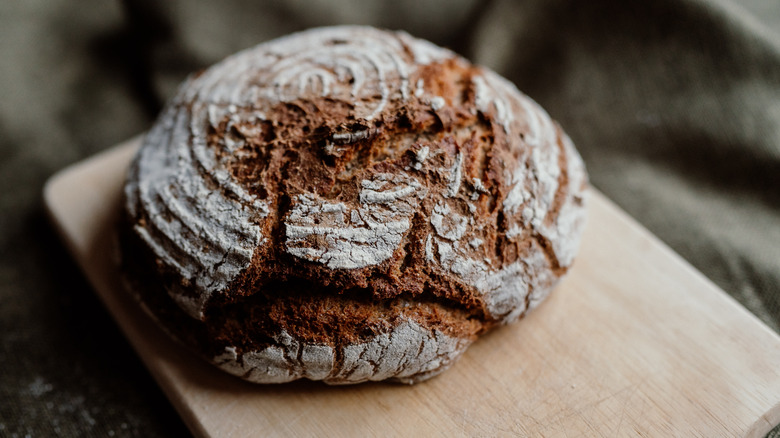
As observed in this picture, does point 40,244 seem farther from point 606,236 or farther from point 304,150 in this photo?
point 606,236

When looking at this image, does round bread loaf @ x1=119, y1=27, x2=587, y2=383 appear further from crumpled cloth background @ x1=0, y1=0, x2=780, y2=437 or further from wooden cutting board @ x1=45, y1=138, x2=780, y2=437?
crumpled cloth background @ x1=0, y1=0, x2=780, y2=437

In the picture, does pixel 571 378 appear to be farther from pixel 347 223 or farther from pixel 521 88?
pixel 521 88

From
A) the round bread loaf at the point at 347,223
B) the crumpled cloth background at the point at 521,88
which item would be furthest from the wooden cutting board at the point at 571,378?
the crumpled cloth background at the point at 521,88

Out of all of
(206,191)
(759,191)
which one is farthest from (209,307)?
(759,191)

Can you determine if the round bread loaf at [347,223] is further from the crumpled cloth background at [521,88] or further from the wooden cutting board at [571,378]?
the crumpled cloth background at [521,88]

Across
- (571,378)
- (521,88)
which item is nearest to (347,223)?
(571,378)

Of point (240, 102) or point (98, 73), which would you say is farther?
point (98, 73)

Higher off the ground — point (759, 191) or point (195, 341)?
point (759, 191)
